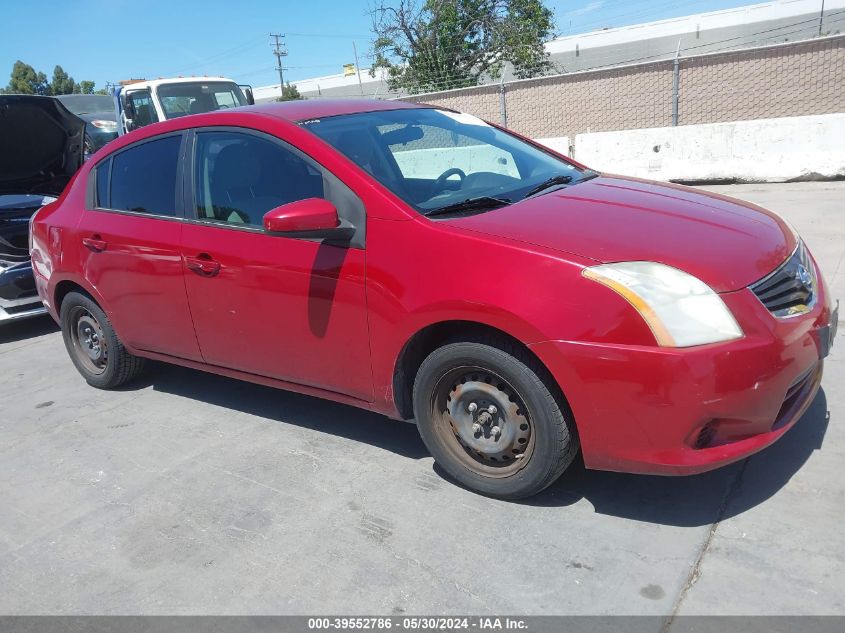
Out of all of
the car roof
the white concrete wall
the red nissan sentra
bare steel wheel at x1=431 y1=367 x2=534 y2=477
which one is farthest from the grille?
the white concrete wall

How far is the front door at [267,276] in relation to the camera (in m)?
3.29

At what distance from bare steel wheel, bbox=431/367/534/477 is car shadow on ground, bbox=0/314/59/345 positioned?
5.09m

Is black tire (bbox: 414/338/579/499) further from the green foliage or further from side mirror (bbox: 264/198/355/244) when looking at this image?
the green foliage

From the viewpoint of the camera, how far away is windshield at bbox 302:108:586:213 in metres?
3.39

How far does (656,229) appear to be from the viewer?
2.94m

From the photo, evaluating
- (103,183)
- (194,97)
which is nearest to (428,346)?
(103,183)

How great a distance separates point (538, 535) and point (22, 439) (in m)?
3.16

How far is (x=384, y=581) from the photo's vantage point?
2.69 m

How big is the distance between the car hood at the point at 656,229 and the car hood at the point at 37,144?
18.5ft

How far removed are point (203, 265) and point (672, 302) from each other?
233 centimetres

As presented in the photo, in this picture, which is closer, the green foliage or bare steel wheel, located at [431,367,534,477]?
bare steel wheel, located at [431,367,534,477]

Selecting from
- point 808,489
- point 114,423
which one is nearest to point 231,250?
point 114,423

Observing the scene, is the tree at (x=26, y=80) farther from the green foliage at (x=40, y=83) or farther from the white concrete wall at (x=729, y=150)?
the white concrete wall at (x=729, y=150)
